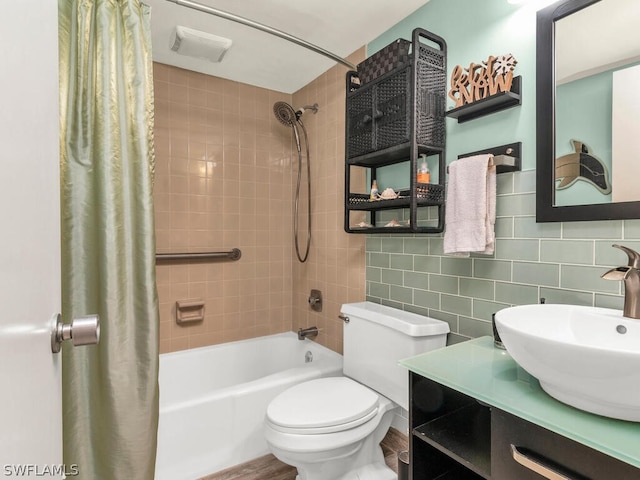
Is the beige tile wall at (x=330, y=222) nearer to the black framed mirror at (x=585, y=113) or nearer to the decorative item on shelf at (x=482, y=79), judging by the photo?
the decorative item on shelf at (x=482, y=79)

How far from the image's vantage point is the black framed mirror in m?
1.07

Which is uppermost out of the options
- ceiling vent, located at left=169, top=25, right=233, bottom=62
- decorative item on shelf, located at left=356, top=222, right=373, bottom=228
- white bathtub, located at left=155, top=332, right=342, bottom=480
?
ceiling vent, located at left=169, top=25, right=233, bottom=62

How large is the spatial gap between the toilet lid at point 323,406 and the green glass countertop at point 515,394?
481 mm

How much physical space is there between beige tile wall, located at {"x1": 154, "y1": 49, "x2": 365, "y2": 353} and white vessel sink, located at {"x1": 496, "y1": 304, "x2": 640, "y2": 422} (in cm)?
120

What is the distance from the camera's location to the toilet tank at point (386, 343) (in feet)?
4.95

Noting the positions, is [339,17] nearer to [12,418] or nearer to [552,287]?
[552,287]

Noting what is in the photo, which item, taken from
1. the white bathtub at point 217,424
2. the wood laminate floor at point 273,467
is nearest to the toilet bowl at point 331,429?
the wood laminate floor at point 273,467

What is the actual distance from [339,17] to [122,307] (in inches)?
67.6

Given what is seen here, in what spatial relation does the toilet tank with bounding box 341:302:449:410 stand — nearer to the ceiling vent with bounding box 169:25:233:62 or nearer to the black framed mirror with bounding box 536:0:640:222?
the black framed mirror with bounding box 536:0:640:222

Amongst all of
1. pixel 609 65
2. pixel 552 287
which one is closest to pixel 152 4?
pixel 609 65

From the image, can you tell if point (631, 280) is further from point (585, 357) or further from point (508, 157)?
point (508, 157)

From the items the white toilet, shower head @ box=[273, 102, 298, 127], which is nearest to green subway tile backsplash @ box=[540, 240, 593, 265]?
the white toilet

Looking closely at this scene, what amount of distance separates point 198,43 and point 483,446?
211cm

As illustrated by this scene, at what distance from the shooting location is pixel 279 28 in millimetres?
1914
